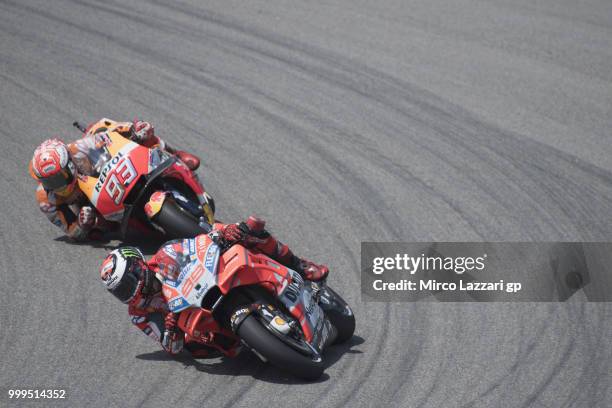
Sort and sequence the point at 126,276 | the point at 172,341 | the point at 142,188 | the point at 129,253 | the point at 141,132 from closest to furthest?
the point at 126,276 < the point at 129,253 < the point at 172,341 < the point at 142,188 < the point at 141,132

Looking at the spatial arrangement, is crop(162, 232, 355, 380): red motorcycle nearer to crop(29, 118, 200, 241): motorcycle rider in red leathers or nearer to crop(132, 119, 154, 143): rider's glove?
crop(29, 118, 200, 241): motorcycle rider in red leathers

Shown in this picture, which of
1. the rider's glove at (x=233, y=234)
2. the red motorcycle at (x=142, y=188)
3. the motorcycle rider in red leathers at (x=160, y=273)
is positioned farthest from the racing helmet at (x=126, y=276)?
the red motorcycle at (x=142, y=188)

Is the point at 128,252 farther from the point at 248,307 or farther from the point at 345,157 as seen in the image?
the point at 345,157

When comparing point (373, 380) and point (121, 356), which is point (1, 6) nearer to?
point (121, 356)

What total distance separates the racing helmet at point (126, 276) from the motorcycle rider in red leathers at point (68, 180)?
2625 millimetres

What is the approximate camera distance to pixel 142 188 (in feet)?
33.8

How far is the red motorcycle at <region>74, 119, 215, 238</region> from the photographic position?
32.9ft

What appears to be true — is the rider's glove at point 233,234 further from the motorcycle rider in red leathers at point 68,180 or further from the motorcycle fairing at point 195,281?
the motorcycle rider in red leathers at point 68,180

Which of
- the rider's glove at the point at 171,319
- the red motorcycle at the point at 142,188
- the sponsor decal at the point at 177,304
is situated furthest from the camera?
the red motorcycle at the point at 142,188

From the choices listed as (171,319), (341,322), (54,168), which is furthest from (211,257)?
(54,168)

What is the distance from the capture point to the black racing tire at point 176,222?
980 centimetres

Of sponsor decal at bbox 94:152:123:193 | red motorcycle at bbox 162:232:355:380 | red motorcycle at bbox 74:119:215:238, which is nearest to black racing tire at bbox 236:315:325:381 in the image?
red motorcycle at bbox 162:232:355:380

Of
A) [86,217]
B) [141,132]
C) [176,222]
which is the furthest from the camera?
[141,132]

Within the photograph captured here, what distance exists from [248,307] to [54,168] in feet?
11.9
